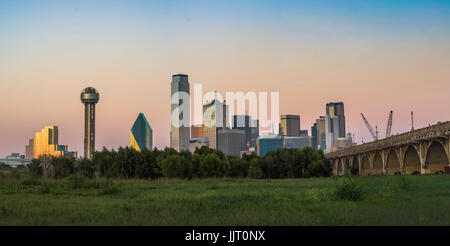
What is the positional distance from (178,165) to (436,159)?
49123mm

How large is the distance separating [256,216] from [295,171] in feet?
254

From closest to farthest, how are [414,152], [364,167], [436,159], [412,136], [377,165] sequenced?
1. [436,159]
2. [412,136]
3. [414,152]
4. [377,165]
5. [364,167]

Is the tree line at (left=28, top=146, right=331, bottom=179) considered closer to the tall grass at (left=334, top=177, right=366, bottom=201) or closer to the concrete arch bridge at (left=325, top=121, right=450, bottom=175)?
the concrete arch bridge at (left=325, top=121, right=450, bottom=175)

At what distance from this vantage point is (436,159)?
8219cm

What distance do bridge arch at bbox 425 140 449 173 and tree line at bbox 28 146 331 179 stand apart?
20687 millimetres

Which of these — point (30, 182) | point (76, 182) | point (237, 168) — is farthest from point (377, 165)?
point (76, 182)

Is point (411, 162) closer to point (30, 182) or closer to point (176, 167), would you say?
point (176, 167)

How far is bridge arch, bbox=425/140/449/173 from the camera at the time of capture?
8038 cm

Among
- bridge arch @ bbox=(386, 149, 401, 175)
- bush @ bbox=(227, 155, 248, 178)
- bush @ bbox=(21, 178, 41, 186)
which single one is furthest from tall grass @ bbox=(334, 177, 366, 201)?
bridge arch @ bbox=(386, 149, 401, 175)

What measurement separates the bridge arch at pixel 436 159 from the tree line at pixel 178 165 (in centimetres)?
2069

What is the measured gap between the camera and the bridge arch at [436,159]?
264 feet

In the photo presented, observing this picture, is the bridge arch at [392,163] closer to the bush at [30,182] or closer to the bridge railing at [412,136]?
the bridge railing at [412,136]
